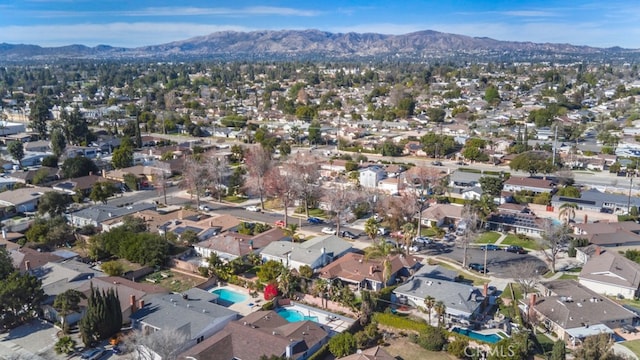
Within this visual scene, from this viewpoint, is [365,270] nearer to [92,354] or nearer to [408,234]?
[408,234]

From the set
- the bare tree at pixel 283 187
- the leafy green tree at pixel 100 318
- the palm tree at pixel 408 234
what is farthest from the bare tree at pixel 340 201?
the leafy green tree at pixel 100 318

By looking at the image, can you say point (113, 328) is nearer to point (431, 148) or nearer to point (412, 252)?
point (412, 252)

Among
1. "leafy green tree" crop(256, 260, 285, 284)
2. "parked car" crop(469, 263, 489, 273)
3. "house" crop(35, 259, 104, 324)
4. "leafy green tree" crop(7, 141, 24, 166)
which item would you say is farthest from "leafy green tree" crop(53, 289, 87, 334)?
"leafy green tree" crop(7, 141, 24, 166)

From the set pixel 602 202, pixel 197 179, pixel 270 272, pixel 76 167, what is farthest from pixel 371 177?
pixel 76 167

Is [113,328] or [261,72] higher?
[261,72]

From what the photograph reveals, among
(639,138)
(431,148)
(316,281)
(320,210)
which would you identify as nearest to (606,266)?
(316,281)

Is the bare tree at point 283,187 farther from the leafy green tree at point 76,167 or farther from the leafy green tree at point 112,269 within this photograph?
the leafy green tree at point 76,167
